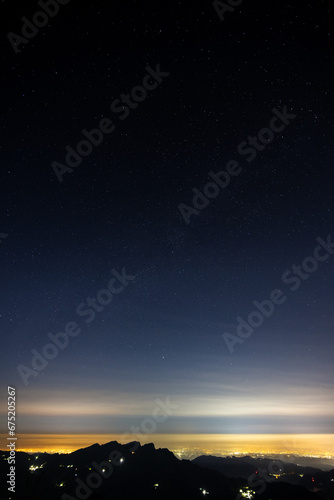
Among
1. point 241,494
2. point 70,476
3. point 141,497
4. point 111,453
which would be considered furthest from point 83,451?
point 241,494

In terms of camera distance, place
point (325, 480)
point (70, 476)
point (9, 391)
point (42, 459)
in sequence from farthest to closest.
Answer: point (325, 480), point (42, 459), point (70, 476), point (9, 391)

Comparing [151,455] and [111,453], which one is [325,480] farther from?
[111,453]

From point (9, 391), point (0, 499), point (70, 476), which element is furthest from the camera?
point (70, 476)

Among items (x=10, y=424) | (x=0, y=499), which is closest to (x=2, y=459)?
(x=0, y=499)

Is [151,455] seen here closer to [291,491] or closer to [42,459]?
[42,459]

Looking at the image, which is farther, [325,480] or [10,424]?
[325,480]

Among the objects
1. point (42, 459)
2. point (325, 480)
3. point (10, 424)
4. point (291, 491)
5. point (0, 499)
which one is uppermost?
point (10, 424)

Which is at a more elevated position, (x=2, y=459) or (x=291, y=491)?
(x=2, y=459)
